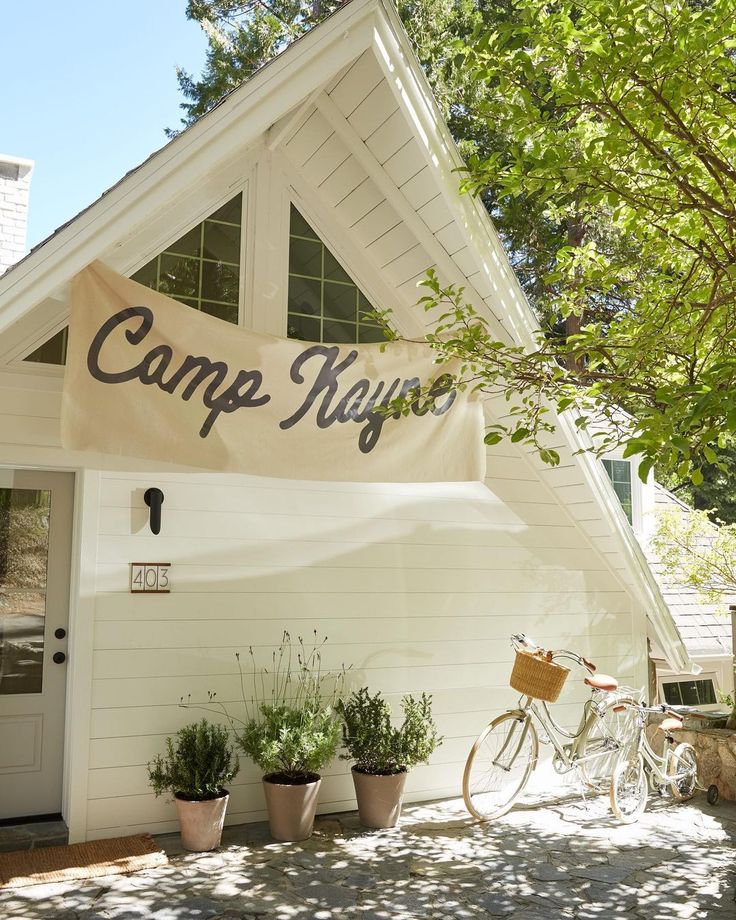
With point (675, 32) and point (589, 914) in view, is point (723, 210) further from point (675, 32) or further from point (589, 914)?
point (589, 914)

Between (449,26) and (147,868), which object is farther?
(449,26)

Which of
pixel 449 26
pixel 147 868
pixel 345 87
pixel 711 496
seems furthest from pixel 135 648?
pixel 711 496

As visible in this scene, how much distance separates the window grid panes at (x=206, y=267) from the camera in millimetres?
5781

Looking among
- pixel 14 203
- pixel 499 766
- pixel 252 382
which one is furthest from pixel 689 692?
pixel 14 203

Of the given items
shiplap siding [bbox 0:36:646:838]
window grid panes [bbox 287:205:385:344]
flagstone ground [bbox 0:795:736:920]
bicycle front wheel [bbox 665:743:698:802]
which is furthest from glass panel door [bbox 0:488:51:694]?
bicycle front wheel [bbox 665:743:698:802]

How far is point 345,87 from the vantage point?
5.55m

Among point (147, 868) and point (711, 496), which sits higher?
point (711, 496)

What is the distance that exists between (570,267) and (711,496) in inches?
541

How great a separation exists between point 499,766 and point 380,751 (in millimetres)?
850

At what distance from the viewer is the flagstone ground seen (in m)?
4.30

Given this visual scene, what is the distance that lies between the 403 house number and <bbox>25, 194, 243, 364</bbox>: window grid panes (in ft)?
5.85

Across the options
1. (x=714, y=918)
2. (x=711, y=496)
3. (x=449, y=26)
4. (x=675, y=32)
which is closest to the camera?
(x=675, y=32)

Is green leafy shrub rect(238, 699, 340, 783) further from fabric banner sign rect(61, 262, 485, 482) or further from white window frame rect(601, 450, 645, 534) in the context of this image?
white window frame rect(601, 450, 645, 534)

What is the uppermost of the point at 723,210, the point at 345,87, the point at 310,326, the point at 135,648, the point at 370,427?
the point at 345,87
